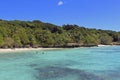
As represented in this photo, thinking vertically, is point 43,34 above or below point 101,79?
above

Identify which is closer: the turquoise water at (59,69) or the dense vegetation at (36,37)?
the turquoise water at (59,69)

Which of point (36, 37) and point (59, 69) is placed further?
point (36, 37)

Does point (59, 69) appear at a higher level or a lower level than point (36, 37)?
lower

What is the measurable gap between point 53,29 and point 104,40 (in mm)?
30546

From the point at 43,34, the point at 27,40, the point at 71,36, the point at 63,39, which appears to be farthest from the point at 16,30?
the point at 71,36

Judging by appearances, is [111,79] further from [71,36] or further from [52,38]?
[71,36]

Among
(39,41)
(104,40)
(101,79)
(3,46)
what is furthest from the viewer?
(104,40)

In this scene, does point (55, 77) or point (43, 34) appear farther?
point (43, 34)

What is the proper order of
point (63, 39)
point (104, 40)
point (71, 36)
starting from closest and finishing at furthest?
point (63, 39) → point (71, 36) → point (104, 40)

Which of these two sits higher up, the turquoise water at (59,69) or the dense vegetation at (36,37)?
the dense vegetation at (36,37)

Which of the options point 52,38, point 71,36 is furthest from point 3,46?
point 71,36

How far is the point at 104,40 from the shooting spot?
443 feet

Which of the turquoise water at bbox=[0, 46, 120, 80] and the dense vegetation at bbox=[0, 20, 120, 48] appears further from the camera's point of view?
the dense vegetation at bbox=[0, 20, 120, 48]

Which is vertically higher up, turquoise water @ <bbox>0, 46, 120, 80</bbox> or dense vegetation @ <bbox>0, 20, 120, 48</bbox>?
dense vegetation @ <bbox>0, 20, 120, 48</bbox>
